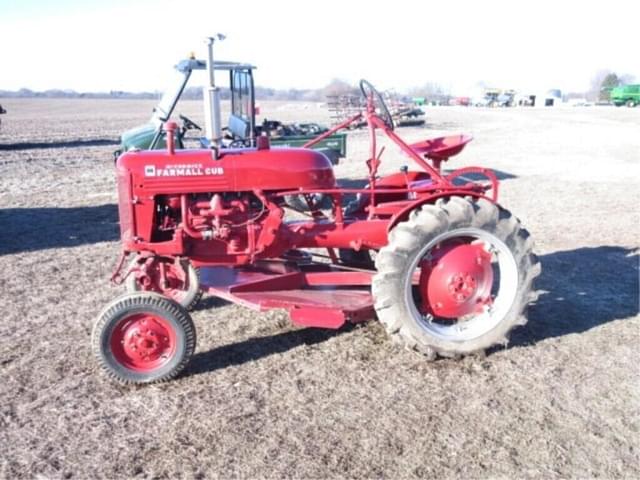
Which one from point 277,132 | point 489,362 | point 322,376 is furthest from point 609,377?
point 277,132

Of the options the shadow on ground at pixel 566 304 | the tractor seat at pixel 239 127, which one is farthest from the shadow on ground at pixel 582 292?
the tractor seat at pixel 239 127

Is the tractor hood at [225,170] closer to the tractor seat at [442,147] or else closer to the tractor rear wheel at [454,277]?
Result: the tractor rear wheel at [454,277]

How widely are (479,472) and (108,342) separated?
2241mm

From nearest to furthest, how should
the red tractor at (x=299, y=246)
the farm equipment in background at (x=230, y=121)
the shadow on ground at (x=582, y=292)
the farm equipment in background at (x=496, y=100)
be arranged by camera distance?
the red tractor at (x=299, y=246) → the shadow on ground at (x=582, y=292) → the farm equipment in background at (x=230, y=121) → the farm equipment in background at (x=496, y=100)

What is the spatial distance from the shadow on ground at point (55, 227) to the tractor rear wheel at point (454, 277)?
14.7 ft

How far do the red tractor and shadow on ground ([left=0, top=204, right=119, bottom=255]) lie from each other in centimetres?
318

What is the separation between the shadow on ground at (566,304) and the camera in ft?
14.2

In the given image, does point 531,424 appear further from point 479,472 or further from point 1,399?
point 1,399

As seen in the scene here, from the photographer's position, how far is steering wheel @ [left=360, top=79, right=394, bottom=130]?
449 cm

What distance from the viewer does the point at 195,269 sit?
185 inches

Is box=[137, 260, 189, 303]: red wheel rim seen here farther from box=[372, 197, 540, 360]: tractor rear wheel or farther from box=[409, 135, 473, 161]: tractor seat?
box=[409, 135, 473, 161]: tractor seat

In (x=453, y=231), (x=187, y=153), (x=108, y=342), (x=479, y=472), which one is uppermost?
(x=187, y=153)

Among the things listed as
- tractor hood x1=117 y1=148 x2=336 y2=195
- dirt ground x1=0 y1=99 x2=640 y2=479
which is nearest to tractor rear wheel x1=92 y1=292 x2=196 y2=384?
dirt ground x1=0 y1=99 x2=640 y2=479

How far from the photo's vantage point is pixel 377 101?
4602 mm
